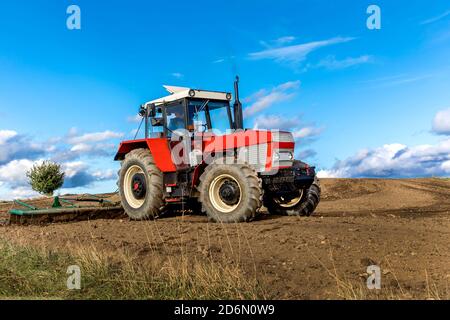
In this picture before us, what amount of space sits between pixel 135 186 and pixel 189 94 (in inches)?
110

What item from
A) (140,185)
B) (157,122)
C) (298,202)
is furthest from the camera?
(140,185)

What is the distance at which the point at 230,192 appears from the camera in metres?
9.06

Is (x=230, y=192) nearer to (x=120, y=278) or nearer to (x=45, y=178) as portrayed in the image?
(x=120, y=278)

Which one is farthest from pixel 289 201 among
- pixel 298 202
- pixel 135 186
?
pixel 135 186

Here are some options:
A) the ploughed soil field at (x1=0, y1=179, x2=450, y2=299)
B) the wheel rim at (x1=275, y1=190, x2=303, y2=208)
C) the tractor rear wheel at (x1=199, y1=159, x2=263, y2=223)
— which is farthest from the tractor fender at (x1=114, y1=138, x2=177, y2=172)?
the wheel rim at (x1=275, y1=190, x2=303, y2=208)

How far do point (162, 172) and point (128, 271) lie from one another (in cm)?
535

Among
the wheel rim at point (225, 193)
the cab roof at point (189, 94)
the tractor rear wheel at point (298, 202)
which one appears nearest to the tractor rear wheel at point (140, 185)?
the cab roof at point (189, 94)

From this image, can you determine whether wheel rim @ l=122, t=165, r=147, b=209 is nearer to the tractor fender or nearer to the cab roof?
the tractor fender

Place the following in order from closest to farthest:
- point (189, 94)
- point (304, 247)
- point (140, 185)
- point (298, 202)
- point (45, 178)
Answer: point (304, 247) < point (189, 94) < point (298, 202) < point (140, 185) < point (45, 178)

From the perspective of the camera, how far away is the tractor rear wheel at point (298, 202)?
34.3 feet

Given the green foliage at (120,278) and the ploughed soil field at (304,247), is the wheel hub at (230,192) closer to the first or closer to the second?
the ploughed soil field at (304,247)

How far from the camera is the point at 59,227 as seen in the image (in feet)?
33.2

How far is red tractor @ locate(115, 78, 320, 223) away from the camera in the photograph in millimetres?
9141

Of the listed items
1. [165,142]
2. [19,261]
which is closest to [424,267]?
[19,261]
